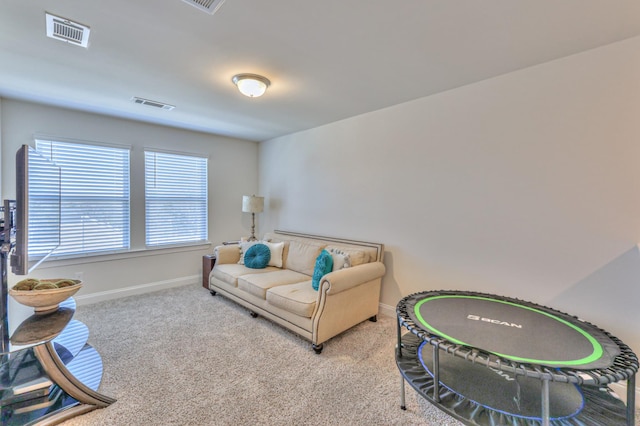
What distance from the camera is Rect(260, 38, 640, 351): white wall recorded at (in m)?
1.92

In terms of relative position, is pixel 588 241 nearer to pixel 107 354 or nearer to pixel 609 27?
pixel 609 27

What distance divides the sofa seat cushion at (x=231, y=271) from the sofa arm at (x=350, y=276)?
52.1 inches

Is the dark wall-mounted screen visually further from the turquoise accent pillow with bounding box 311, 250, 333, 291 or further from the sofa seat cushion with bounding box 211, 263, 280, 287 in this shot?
the turquoise accent pillow with bounding box 311, 250, 333, 291

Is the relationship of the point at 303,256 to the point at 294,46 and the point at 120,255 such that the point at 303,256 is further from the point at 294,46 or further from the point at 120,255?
the point at 120,255

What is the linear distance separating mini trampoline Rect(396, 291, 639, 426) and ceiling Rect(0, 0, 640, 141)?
1876mm

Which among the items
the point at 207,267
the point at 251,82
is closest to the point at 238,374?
the point at 207,267

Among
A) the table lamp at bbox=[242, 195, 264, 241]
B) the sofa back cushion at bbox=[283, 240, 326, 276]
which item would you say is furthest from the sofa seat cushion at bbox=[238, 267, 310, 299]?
the table lamp at bbox=[242, 195, 264, 241]

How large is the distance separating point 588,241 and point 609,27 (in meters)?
1.44

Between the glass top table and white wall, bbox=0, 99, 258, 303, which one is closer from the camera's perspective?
the glass top table

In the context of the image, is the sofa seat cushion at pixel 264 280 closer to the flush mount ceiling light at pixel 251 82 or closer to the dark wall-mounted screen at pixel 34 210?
the dark wall-mounted screen at pixel 34 210

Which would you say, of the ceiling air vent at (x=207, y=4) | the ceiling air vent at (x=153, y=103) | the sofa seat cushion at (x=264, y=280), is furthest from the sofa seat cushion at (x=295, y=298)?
the ceiling air vent at (x=153, y=103)

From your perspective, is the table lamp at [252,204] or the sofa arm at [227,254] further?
the table lamp at [252,204]

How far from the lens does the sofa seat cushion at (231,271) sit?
3.42 m

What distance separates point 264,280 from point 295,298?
2.14 feet
